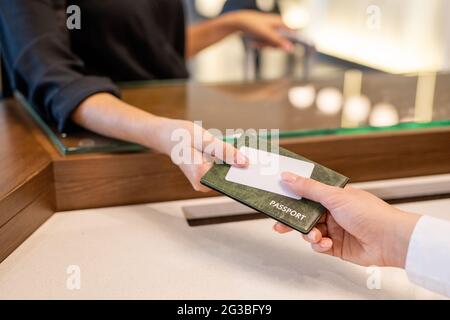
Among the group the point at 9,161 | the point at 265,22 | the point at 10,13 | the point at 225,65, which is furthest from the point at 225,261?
the point at 225,65

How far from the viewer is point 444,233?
547 millimetres

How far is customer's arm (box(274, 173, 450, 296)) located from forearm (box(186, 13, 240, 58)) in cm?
86

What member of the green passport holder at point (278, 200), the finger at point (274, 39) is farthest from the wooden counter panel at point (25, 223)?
the finger at point (274, 39)

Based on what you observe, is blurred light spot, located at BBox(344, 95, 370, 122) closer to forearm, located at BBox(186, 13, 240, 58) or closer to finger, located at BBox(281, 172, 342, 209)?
finger, located at BBox(281, 172, 342, 209)

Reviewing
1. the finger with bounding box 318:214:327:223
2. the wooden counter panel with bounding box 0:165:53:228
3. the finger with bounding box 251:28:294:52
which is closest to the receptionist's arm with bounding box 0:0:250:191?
the wooden counter panel with bounding box 0:165:53:228

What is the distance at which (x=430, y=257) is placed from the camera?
21.3 inches

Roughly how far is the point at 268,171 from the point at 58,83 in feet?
1.20

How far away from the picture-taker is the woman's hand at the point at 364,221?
56 centimetres

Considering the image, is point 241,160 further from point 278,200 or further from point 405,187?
point 405,187

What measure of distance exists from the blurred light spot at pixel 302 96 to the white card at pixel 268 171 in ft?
1.00

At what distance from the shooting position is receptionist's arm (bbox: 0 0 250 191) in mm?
723

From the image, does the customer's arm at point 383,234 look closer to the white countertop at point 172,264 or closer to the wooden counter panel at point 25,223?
the white countertop at point 172,264
